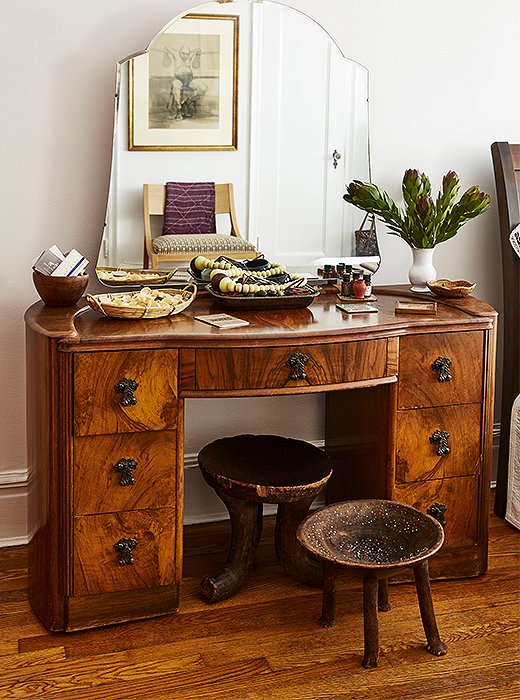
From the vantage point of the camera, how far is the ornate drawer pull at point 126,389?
2430mm

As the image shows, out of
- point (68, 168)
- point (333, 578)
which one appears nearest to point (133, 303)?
point (68, 168)

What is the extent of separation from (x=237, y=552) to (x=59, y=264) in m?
0.95

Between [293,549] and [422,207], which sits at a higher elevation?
[422,207]

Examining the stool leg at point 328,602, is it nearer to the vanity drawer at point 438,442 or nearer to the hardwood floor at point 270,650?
the hardwood floor at point 270,650

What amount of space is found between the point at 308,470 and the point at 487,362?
1.97 ft

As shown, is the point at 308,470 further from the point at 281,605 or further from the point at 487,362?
the point at 487,362

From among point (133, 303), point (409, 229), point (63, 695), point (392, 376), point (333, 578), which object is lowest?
point (63, 695)

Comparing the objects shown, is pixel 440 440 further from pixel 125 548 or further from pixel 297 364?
pixel 125 548

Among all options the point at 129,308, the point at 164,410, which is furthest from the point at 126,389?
the point at 129,308

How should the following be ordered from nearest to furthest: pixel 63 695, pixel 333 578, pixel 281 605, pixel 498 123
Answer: pixel 63 695 → pixel 333 578 → pixel 281 605 → pixel 498 123

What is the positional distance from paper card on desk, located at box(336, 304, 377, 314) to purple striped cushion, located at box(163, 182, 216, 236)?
1.57 ft

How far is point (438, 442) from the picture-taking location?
2779 mm

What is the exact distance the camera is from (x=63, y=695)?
2.27 m

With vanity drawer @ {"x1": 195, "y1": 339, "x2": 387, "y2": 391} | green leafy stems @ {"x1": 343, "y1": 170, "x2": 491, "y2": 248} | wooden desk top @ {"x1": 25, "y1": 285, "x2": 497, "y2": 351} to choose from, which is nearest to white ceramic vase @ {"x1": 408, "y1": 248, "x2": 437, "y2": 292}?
green leafy stems @ {"x1": 343, "y1": 170, "x2": 491, "y2": 248}
